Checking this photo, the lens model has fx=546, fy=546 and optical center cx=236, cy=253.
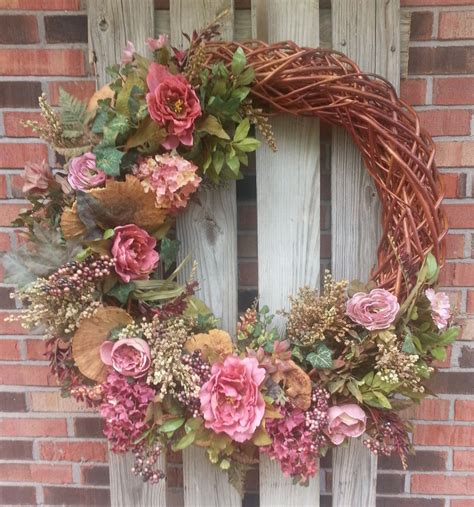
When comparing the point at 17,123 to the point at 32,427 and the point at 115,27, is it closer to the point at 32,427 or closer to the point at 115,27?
the point at 115,27

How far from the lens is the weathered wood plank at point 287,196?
1058mm

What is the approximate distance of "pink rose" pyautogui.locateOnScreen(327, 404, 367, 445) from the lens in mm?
1033

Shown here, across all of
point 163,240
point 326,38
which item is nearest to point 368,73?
point 326,38

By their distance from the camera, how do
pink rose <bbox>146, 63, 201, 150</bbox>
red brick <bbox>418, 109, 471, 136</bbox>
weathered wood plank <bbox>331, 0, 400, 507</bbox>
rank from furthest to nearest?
red brick <bbox>418, 109, 471, 136</bbox>, weathered wood plank <bbox>331, 0, 400, 507</bbox>, pink rose <bbox>146, 63, 201, 150</bbox>

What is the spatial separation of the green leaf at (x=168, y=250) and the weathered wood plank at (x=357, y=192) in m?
0.33

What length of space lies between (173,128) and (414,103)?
536 mm

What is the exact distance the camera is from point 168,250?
1069 millimetres

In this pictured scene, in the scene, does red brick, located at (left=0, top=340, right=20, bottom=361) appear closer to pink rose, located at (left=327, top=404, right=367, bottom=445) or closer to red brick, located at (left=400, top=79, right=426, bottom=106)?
pink rose, located at (left=327, top=404, right=367, bottom=445)

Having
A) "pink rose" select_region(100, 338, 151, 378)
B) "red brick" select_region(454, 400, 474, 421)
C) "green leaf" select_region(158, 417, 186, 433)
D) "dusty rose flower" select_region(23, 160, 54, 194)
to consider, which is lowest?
"red brick" select_region(454, 400, 474, 421)

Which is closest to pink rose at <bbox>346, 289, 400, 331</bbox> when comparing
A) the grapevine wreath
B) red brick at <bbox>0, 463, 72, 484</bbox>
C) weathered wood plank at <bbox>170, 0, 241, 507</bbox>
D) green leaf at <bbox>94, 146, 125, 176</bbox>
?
the grapevine wreath

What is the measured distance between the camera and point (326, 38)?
108 centimetres

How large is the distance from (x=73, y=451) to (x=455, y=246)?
1028 mm

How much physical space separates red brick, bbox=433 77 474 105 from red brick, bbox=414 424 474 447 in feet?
2.44

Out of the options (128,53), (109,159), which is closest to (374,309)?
(109,159)
